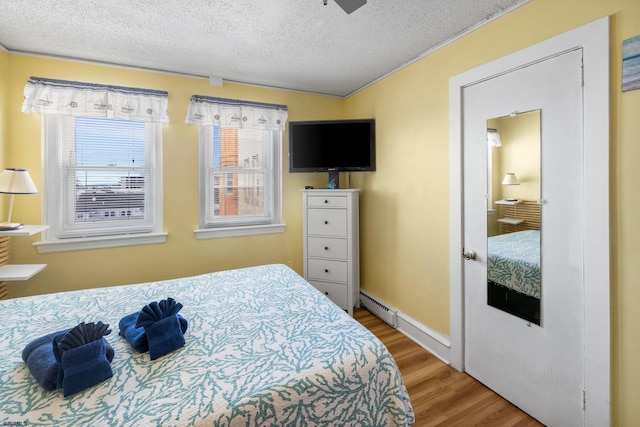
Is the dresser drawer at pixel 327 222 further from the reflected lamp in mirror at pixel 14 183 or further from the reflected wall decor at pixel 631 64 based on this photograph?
the reflected lamp in mirror at pixel 14 183

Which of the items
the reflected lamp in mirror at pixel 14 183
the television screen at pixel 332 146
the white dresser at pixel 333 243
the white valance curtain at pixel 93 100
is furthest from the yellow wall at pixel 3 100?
the white dresser at pixel 333 243

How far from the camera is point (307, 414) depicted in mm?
999

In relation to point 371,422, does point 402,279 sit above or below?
above

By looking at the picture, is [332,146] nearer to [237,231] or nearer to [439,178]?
[439,178]

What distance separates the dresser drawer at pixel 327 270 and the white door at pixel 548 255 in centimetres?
129

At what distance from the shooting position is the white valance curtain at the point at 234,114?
2.76 m

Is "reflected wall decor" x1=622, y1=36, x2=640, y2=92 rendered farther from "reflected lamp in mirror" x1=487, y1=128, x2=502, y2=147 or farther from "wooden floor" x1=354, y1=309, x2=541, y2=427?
"wooden floor" x1=354, y1=309, x2=541, y2=427

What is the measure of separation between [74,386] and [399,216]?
2.46 metres

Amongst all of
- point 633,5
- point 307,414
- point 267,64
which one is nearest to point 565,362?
point 307,414

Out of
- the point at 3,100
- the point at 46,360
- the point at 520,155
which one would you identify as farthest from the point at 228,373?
the point at 3,100

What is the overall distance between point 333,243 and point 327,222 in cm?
23

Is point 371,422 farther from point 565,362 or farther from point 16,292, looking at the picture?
point 16,292

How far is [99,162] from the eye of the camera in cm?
254

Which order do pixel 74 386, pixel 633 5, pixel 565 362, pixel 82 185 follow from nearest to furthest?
pixel 74 386 → pixel 633 5 → pixel 565 362 → pixel 82 185
